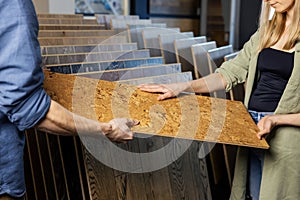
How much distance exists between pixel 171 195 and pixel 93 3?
3977 millimetres

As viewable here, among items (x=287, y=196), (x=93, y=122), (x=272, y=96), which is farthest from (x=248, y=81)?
(x=93, y=122)

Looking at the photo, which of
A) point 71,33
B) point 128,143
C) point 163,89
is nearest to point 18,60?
point 163,89

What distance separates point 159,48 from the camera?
2.62 m

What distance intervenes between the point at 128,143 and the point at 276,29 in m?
0.75

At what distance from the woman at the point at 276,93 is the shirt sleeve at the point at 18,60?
642 millimetres

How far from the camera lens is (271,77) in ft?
5.15

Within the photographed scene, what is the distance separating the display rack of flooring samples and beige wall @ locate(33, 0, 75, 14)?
1.67m

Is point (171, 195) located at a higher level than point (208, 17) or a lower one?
lower

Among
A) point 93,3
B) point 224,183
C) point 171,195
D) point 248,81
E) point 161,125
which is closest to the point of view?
point 161,125

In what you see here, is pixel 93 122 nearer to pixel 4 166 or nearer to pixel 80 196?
pixel 4 166

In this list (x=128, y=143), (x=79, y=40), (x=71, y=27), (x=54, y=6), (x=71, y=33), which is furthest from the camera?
(x=54, y=6)

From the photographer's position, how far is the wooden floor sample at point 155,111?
131cm

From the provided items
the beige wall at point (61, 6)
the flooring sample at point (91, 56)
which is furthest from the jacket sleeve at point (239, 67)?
the beige wall at point (61, 6)

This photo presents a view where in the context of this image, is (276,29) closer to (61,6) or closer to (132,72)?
(132,72)
